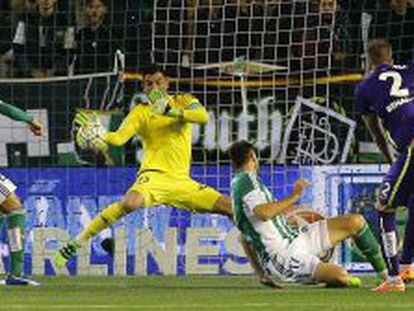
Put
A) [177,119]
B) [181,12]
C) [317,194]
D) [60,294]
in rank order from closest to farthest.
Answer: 1. [60,294]
2. [177,119]
3. [317,194]
4. [181,12]

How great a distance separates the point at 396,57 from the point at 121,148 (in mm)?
3126

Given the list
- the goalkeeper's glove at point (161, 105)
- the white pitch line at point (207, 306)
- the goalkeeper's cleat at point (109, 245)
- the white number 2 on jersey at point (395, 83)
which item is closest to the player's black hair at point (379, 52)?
the white number 2 on jersey at point (395, 83)

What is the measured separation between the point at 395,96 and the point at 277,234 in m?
1.45

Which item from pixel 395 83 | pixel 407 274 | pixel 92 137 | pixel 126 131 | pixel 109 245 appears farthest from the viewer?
pixel 109 245

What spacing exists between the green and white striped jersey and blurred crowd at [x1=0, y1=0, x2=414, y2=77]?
453cm

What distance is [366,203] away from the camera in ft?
58.1

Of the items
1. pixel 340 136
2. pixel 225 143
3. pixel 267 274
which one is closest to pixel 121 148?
pixel 225 143

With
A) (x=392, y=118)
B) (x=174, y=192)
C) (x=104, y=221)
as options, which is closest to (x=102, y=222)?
(x=104, y=221)

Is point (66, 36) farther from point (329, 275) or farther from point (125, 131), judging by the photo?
point (329, 275)

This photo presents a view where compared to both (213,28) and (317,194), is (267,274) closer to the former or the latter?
(317,194)

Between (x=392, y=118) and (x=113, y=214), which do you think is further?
(x=113, y=214)

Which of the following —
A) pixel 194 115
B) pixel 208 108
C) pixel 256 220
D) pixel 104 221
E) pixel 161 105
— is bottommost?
pixel 104 221

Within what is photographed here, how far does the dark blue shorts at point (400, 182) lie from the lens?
13688 mm

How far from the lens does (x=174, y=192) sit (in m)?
16.3
